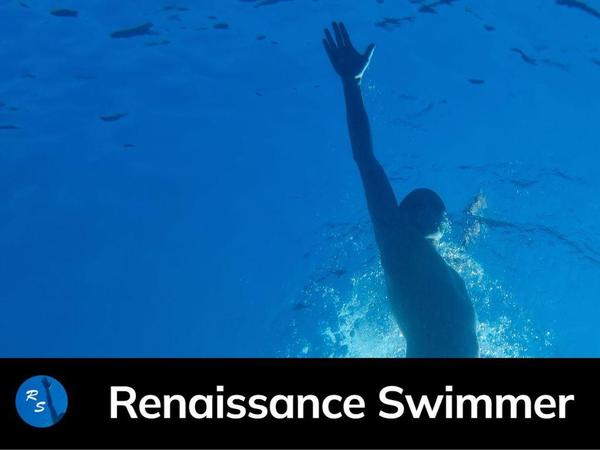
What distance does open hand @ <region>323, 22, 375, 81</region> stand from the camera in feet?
25.5

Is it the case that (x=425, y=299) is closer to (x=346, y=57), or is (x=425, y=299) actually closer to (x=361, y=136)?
(x=361, y=136)

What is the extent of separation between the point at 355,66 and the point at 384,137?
6.48 metres

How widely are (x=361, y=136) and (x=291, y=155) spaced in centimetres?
805

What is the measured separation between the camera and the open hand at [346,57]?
7.78m

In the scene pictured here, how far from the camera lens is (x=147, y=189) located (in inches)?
675

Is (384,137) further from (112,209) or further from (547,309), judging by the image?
(547,309)

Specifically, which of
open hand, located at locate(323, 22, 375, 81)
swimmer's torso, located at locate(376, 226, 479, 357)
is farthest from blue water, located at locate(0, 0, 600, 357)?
swimmer's torso, located at locate(376, 226, 479, 357)

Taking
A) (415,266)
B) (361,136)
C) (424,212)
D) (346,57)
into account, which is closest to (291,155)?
(346,57)

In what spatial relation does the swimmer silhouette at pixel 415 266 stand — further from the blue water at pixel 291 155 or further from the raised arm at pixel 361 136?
the blue water at pixel 291 155

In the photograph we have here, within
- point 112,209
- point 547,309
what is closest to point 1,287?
point 112,209

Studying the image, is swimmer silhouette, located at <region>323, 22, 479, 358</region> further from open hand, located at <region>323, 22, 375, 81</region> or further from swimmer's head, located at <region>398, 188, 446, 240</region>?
open hand, located at <region>323, 22, 375, 81</region>

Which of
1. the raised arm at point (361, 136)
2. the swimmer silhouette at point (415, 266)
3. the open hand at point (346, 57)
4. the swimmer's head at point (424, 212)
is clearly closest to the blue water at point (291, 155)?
the open hand at point (346, 57)

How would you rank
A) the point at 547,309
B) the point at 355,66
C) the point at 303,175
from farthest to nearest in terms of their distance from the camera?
1. the point at 547,309
2. the point at 303,175
3. the point at 355,66

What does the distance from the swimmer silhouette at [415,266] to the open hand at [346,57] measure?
0.16 metres
